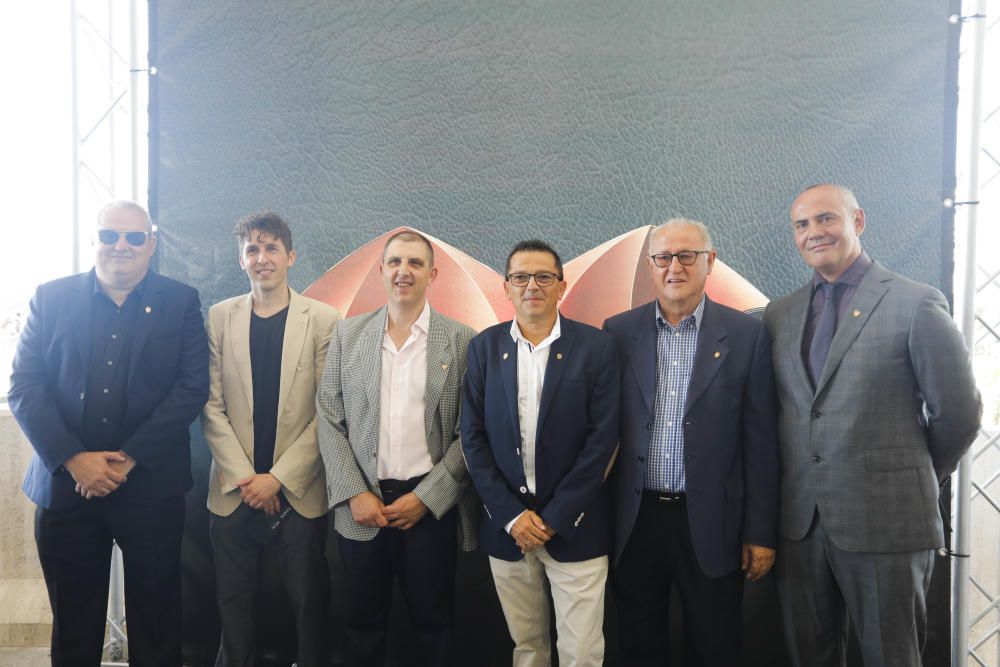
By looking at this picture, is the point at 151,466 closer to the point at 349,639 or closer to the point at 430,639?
the point at 349,639

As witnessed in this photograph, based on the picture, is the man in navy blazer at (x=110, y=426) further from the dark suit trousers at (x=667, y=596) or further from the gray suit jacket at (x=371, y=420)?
the dark suit trousers at (x=667, y=596)

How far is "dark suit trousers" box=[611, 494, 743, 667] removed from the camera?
7.04 ft

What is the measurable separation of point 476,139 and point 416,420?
1508 millimetres

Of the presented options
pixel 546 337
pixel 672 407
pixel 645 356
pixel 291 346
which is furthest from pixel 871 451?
pixel 291 346

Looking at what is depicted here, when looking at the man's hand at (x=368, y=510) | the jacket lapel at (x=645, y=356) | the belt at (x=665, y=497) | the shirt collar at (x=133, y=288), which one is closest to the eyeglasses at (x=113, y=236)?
the shirt collar at (x=133, y=288)

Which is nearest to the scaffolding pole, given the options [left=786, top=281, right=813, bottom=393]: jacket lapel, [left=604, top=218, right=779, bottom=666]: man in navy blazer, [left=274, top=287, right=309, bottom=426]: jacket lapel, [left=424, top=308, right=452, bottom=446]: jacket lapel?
[left=786, top=281, right=813, bottom=393]: jacket lapel

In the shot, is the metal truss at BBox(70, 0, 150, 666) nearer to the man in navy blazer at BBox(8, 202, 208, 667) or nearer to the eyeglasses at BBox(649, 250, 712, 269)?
the man in navy blazer at BBox(8, 202, 208, 667)

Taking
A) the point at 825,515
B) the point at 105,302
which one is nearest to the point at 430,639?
the point at 825,515

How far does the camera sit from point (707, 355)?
2162 millimetres

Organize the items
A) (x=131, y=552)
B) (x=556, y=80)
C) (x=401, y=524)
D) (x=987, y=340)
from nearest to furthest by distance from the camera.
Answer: (x=401, y=524) → (x=131, y=552) → (x=556, y=80) → (x=987, y=340)

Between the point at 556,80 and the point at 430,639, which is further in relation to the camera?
the point at 556,80

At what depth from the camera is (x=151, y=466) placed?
7.99 ft

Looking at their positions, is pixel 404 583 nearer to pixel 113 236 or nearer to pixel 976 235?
pixel 113 236

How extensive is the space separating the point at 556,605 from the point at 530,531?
37cm
